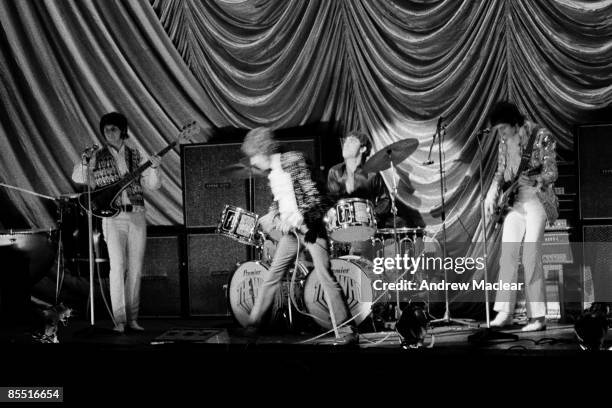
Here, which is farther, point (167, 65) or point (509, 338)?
point (167, 65)

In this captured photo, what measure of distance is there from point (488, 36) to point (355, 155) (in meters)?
1.69

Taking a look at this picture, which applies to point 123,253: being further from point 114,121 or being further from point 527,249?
point 527,249

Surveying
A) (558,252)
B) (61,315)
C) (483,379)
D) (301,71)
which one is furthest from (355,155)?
(483,379)

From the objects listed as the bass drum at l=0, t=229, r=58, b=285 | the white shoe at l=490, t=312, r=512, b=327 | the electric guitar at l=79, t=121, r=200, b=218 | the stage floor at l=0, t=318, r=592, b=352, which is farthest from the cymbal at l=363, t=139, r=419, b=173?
the bass drum at l=0, t=229, r=58, b=285

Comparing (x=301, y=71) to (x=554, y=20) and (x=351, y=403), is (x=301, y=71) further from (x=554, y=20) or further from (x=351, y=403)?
(x=351, y=403)

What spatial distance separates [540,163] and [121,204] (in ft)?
11.4

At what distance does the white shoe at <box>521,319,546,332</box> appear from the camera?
20.9ft

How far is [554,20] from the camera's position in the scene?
23.5 feet

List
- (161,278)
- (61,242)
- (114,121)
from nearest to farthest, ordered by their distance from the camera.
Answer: (114,121) < (61,242) < (161,278)

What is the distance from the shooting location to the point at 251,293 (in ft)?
22.7

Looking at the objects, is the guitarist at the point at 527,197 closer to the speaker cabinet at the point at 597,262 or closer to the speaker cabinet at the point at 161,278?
the speaker cabinet at the point at 597,262

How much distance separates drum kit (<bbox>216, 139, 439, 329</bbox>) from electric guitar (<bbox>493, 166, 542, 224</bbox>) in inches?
29.5

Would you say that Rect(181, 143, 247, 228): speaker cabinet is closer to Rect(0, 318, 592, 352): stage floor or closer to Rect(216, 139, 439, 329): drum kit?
Rect(216, 139, 439, 329): drum kit

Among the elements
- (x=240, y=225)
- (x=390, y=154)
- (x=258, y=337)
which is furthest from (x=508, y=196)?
(x=258, y=337)
